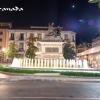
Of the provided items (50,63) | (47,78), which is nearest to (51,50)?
(50,63)

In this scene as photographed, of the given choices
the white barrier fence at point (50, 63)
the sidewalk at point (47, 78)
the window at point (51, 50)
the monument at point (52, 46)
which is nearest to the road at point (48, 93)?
the sidewalk at point (47, 78)

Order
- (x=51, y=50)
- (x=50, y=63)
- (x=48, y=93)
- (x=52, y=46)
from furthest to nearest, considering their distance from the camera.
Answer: (x=52, y=46) < (x=51, y=50) < (x=50, y=63) < (x=48, y=93)

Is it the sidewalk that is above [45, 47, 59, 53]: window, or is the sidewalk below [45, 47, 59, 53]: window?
below

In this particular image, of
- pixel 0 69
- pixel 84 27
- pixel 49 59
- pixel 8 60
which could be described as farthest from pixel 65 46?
pixel 84 27

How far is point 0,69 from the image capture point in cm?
3766

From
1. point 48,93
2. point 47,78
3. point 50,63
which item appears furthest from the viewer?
point 50,63

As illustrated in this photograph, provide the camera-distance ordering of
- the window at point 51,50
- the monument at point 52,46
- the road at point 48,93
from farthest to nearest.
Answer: the window at point 51,50, the monument at point 52,46, the road at point 48,93

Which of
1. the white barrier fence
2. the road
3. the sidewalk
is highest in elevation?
the white barrier fence

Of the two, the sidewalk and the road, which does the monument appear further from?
the road

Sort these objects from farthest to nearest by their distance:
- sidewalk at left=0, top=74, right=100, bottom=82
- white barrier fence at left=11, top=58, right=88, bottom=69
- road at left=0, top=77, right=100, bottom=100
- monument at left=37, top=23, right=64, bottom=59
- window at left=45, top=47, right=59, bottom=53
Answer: window at left=45, top=47, right=59, bottom=53 → monument at left=37, top=23, right=64, bottom=59 → white barrier fence at left=11, top=58, right=88, bottom=69 → sidewalk at left=0, top=74, right=100, bottom=82 → road at left=0, top=77, right=100, bottom=100

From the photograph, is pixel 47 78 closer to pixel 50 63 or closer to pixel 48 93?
pixel 48 93

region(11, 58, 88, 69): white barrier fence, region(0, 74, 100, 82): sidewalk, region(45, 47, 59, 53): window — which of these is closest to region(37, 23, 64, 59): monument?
region(45, 47, 59, 53): window

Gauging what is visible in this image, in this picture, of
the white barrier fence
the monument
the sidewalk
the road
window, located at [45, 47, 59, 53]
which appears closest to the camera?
the road

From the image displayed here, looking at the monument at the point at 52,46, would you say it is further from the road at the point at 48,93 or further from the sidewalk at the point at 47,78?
the road at the point at 48,93
